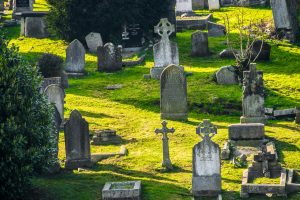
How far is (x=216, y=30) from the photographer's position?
41.9 meters

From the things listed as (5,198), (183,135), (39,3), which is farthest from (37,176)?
(39,3)

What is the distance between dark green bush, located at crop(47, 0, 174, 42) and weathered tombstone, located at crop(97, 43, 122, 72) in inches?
182

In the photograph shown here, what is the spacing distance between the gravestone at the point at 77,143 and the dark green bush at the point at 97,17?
56.8ft

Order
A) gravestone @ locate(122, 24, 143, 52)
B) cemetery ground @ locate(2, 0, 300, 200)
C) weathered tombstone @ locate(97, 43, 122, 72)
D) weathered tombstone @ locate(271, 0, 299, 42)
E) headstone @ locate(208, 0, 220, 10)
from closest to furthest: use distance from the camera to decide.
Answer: cemetery ground @ locate(2, 0, 300, 200) → weathered tombstone @ locate(97, 43, 122, 72) → weathered tombstone @ locate(271, 0, 299, 42) → gravestone @ locate(122, 24, 143, 52) → headstone @ locate(208, 0, 220, 10)

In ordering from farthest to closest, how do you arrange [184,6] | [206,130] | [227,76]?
[184,6] → [227,76] → [206,130]

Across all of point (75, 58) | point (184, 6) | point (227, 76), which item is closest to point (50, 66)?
point (75, 58)

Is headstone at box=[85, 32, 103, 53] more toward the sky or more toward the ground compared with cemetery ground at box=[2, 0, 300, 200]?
more toward the sky

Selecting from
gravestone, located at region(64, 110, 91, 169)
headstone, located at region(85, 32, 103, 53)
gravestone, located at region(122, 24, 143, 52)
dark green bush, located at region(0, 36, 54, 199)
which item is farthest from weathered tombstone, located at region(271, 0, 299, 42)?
dark green bush, located at region(0, 36, 54, 199)

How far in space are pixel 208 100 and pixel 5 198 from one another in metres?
11.1

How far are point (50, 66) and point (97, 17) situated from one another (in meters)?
8.19

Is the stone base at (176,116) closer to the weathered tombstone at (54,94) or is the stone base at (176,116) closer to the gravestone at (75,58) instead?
the weathered tombstone at (54,94)

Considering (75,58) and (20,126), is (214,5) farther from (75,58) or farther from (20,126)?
(20,126)

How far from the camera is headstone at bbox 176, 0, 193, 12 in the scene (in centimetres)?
4928

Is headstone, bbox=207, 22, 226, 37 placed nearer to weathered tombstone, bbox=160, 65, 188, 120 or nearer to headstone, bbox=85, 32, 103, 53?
headstone, bbox=85, 32, 103, 53
